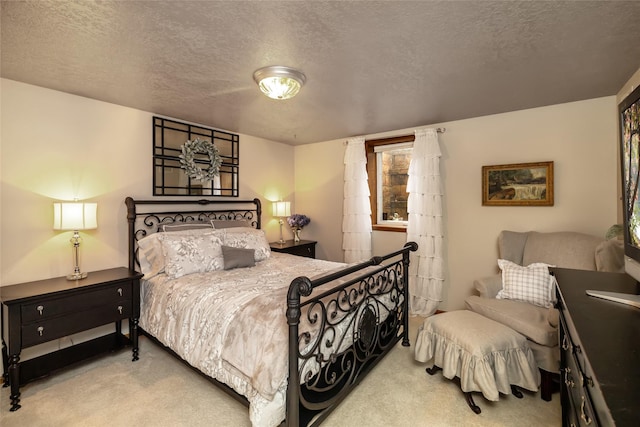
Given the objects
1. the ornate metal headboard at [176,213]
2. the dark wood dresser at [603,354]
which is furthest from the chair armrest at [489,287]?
the ornate metal headboard at [176,213]

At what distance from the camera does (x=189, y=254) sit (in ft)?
8.83

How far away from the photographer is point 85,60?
2025 mm

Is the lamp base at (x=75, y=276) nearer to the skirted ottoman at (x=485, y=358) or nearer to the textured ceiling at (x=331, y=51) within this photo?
the textured ceiling at (x=331, y=51)

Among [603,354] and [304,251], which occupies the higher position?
[603,354]

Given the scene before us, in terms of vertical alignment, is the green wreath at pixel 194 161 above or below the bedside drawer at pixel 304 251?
above

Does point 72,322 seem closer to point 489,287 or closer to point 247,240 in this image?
point 247,240

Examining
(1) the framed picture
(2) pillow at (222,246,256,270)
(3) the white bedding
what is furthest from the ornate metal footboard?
(1) the framed picture

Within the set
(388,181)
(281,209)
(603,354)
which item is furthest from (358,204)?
(603,354)

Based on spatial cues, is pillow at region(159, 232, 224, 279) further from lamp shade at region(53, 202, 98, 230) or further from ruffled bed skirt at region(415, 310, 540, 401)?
ruffled bed skirt at region(415, 310, 540, 401)

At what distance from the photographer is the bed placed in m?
1.58

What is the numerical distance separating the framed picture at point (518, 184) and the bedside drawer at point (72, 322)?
390 centimetres

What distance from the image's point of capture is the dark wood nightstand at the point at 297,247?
4135 millimetres

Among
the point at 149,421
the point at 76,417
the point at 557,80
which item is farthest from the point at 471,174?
the point at 76,417

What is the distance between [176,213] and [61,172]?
3.60 ft
